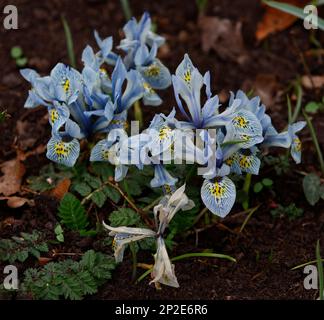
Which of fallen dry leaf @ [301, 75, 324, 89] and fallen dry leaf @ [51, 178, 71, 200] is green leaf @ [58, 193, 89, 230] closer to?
fallen dry leaf @ [51, 178, 71, 200]

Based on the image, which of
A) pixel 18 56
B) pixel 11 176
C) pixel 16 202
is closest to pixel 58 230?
pixel 16 202

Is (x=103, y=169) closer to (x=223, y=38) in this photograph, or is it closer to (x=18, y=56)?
(x=18, y=56)

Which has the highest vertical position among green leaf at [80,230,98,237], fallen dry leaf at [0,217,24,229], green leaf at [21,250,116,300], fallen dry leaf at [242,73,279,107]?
fallen dry leaf at [242,73,279,107]

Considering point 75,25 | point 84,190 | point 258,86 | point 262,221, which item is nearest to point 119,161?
point 84,190

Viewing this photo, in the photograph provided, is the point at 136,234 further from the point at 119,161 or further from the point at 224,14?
the point at 224,14

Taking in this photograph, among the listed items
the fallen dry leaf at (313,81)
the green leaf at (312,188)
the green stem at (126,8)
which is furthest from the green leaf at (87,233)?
the fallen dry leaf at (313,81)

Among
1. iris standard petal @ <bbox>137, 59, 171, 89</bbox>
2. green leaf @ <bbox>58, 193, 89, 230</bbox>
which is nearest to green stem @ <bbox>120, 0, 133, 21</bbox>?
iris standard petal @ <bbox>137, 59, 171, 89</bbox>
